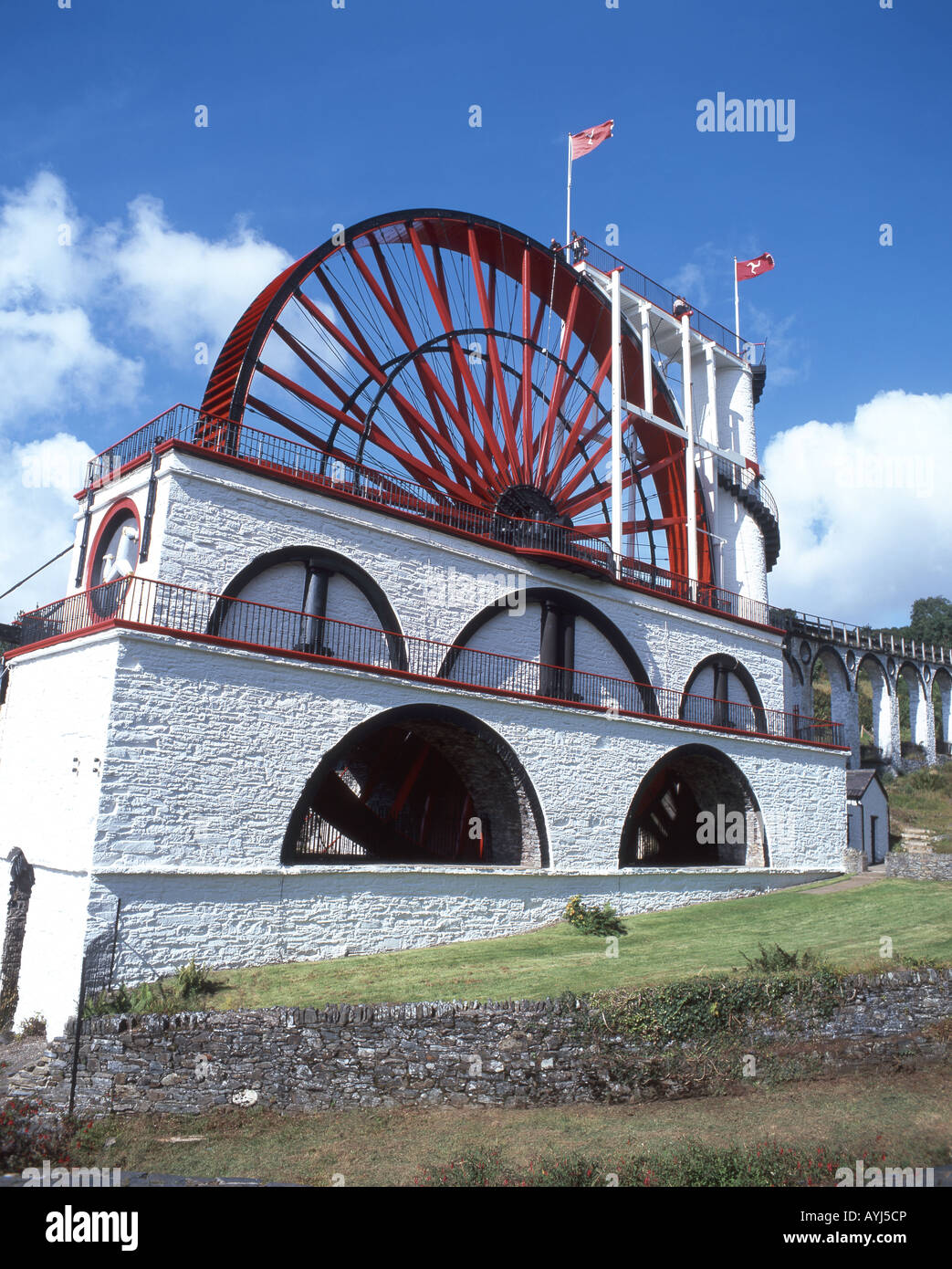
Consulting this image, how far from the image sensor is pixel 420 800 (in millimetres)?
18969

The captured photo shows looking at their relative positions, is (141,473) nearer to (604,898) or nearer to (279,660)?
(279,660)

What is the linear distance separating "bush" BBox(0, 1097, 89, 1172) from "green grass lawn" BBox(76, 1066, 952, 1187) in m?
0.22

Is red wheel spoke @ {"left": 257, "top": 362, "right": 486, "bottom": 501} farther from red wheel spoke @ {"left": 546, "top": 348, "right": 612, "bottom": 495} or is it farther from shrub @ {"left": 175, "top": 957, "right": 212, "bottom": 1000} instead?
shrub @ {"left": 175, "top": 957, "right": 212, "bottom": 1000}

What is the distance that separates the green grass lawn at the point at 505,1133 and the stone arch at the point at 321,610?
23.9 ft

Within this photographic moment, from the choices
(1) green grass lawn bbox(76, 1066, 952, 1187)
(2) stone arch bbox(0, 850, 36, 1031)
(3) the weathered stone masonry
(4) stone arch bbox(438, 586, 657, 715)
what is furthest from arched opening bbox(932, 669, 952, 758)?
(2) stone arch bbox(0, 850, 36, 1031)

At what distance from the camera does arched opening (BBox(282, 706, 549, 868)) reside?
1482 cm


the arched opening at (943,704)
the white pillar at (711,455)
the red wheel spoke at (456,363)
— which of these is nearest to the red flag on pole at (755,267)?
the white pillar at (711,455)

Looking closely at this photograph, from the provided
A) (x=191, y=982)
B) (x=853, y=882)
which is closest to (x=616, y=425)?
(x=853, y=882)

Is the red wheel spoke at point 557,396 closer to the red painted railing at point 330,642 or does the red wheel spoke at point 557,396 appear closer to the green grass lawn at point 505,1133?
the red painted railing at point 330,642

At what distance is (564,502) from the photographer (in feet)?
76.0

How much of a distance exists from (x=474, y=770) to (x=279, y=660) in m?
4.95
